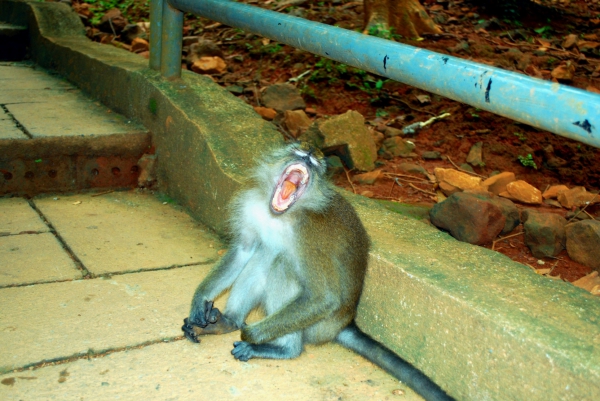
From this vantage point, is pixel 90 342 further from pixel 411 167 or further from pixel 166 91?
pixel 411 167

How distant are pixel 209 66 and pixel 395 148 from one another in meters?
2.29

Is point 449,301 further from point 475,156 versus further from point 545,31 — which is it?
point 545,31

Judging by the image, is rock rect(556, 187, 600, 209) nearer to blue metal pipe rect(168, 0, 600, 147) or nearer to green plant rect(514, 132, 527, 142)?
green plant rect(514, 132, 527, 142)

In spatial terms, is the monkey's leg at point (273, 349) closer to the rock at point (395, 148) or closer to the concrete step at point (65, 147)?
the concrete step at point (65, 147)

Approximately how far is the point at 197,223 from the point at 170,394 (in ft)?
5.77

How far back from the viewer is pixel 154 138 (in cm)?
466

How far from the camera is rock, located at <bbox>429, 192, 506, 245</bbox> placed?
3703 mm

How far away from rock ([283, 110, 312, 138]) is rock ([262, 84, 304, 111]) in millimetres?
438

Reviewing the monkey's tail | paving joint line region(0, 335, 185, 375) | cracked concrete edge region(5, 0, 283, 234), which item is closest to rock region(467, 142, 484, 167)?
cracked concrete edge region(5, 0, 283, 234)

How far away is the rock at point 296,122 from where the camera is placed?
507 centimetres

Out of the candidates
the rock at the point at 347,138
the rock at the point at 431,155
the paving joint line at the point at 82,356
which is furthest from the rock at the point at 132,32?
the paving joint line at the point at 82,356

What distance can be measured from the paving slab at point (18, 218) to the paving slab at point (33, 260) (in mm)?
98

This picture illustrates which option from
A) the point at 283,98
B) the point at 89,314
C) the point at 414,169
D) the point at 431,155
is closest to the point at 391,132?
the point at 431,155

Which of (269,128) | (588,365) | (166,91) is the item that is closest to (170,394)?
(588,365)
